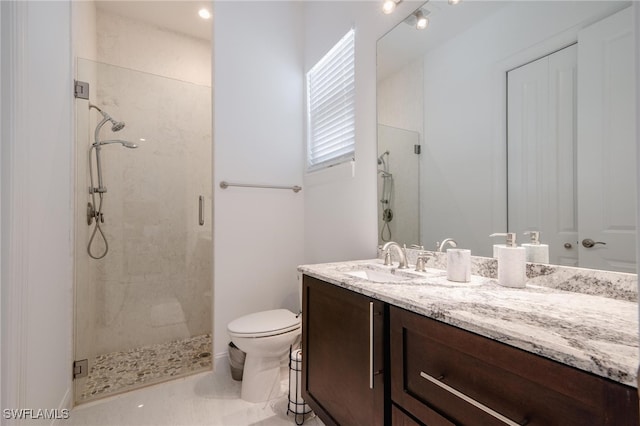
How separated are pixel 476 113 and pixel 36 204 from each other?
188 centimetres

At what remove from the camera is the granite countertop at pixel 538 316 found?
0.50 meters

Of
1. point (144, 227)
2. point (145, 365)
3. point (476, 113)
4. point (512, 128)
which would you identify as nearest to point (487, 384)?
point (512, 128)

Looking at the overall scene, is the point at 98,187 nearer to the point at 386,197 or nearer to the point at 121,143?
the point at 121,143

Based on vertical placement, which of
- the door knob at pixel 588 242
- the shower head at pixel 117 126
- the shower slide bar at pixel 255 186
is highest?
the shower head at pixel 117 126

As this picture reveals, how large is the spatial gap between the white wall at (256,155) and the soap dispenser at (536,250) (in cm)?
162

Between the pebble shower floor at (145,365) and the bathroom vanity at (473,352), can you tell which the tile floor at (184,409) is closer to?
the pebble shower floor at (145,365)

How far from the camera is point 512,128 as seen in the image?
1125 mm

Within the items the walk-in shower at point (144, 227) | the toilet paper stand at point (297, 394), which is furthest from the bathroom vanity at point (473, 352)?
the walk-in shower at point (144, 227)

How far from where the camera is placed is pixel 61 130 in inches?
58.4

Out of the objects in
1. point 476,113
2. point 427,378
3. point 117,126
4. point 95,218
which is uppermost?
point 117,126

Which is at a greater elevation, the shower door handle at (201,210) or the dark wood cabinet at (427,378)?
the shower door handle at (201,210)

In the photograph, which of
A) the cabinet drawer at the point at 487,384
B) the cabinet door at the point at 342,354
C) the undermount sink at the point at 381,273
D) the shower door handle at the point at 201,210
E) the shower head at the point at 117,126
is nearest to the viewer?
the cabinet drawer at the point at 487,384

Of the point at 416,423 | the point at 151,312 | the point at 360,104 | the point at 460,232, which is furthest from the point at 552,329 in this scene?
the point at 151,312

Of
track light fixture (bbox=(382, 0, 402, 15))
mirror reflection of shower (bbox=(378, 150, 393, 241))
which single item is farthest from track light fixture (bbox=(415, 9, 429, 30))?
mirror reflection of shower (bbox=(378, 150, 393, 241))
